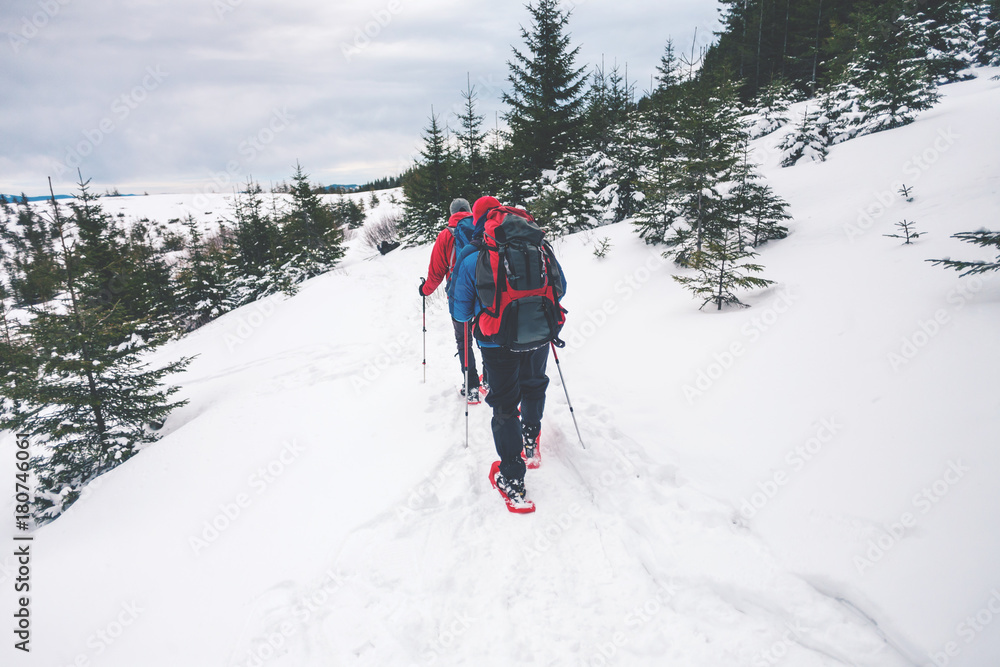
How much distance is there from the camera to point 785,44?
1051 inches

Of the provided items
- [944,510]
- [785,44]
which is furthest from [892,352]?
[785,44]

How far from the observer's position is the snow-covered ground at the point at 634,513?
2229 mm

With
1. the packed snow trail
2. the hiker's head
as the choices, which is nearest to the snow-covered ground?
the packed snow trail

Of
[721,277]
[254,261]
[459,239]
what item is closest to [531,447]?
[459,239]

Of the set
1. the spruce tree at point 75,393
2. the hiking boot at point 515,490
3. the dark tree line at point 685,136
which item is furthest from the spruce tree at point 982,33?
the spruce tree at point 75,393

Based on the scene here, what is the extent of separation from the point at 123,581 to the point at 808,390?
5.94 metres

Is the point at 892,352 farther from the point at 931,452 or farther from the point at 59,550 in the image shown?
the point at 59,550

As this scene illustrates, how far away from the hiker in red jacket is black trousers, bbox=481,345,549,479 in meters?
0.91

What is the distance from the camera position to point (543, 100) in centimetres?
1495

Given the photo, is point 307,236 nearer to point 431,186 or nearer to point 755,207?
point 431,186

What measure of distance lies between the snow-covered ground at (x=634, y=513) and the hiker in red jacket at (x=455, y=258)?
1.81ft

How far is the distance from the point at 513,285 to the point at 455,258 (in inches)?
47.5

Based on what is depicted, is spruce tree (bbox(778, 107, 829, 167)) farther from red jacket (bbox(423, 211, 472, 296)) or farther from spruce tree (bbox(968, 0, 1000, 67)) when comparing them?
red jacket (bbox(423, 211, 472, 296))

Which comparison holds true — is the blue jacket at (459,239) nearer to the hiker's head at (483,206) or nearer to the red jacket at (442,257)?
the hiker's head at (483,206)
